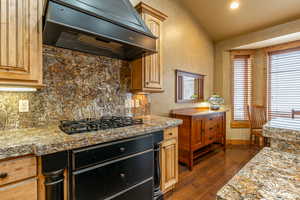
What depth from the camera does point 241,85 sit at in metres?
4.17

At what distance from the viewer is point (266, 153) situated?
77cm

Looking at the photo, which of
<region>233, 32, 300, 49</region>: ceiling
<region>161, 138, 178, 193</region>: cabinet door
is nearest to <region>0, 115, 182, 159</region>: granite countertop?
<region>161, 138, 178, 193</region>: cabinet door

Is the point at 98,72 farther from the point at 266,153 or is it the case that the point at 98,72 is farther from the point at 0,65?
the point at 266,153

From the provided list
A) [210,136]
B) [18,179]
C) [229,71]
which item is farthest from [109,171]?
[229,71]

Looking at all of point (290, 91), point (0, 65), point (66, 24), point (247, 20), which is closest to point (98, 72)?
point (66, 24)

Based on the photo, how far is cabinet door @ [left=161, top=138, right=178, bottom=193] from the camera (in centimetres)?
189

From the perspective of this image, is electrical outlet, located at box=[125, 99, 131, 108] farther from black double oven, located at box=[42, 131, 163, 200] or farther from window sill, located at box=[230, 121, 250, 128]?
window sill, located at box=[230, 121, 250, 128]

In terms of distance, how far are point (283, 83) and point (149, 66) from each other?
11.9 ft

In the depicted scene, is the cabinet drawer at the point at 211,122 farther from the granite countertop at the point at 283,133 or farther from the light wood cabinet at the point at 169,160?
the granite countertop at the point at 283,133

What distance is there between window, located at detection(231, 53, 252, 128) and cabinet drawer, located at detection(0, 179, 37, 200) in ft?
14.4

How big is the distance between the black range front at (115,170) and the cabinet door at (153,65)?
0.79 m

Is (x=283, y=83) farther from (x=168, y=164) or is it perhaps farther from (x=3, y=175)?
(x=3, y=175)

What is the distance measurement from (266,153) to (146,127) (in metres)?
1.04

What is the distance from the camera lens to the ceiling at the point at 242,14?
2.98m
